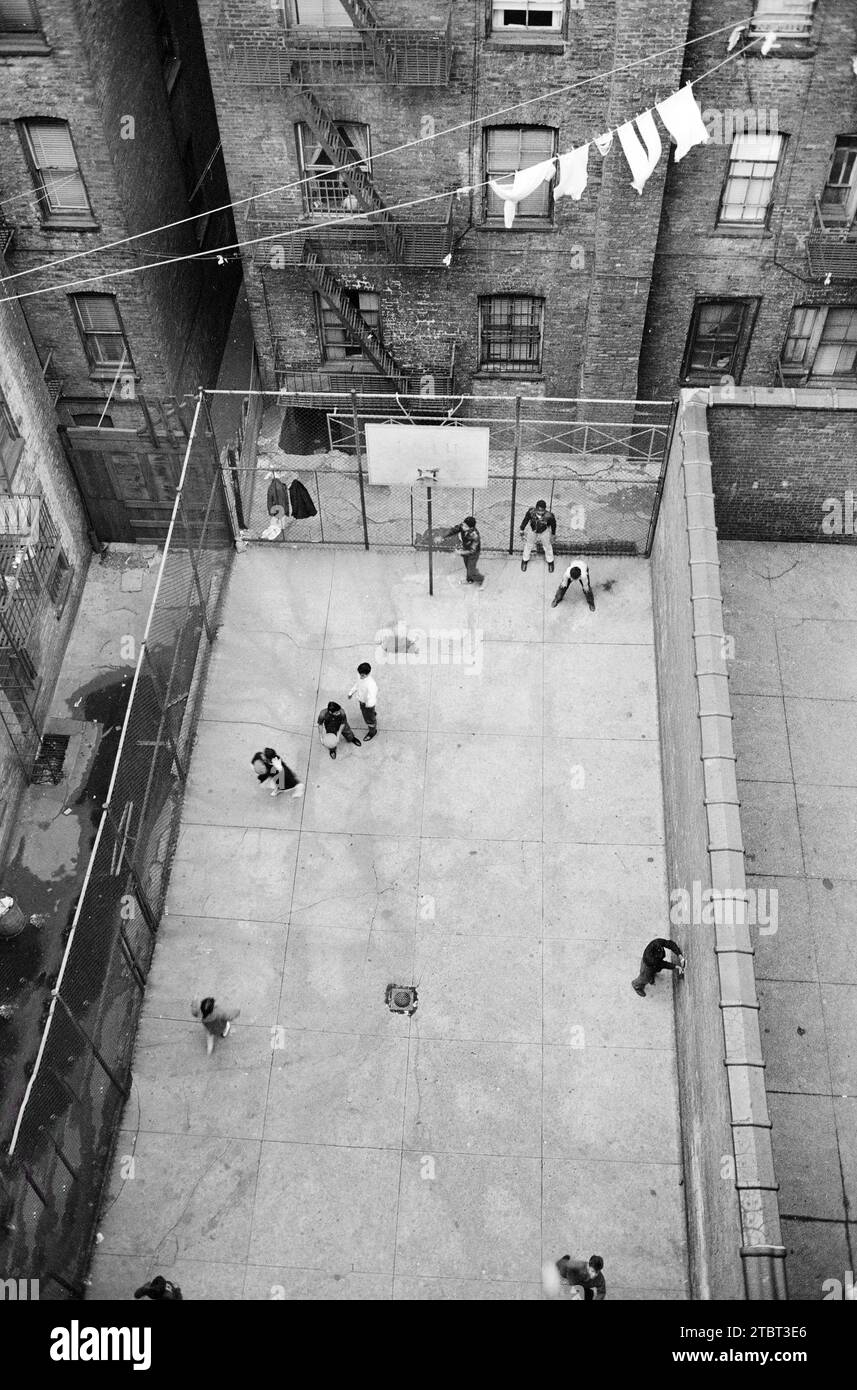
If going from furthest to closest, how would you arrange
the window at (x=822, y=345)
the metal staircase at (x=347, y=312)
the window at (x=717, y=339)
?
the window at (x=717, y=339)
the window at (x=822, y=345)
the metal staircase at (x=347, y=312)

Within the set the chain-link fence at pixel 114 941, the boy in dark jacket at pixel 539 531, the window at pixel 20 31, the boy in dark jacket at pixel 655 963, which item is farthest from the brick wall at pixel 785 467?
the window at pixel 20 31

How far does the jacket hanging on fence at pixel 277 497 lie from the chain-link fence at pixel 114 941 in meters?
1.07

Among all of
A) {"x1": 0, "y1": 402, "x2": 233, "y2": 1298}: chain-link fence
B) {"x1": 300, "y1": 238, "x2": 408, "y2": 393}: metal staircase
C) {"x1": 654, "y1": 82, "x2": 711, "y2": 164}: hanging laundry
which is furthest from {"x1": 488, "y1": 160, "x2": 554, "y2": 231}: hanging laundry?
{"x1": 0, "y1": 402, "x2": 233, "y2": 1298}: chain-link fence

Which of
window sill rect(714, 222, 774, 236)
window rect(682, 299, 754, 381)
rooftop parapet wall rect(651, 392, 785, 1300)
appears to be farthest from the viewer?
window rect(682, 299, 754, 381)

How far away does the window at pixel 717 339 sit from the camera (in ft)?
80.5

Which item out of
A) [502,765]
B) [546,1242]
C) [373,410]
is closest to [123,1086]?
[546,1242]

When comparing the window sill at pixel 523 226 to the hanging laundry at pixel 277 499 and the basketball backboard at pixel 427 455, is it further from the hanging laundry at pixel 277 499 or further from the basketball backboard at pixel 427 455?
the hanging laundry at pixel 277 499

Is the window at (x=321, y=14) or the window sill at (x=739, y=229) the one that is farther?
the window sill at (x=739, y=229)

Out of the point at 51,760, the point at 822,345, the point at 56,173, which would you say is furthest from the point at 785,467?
the point at 51,760

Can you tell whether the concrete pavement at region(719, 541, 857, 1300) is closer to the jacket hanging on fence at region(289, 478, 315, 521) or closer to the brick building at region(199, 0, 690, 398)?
the brick building at region(199, 0, 690, 398)

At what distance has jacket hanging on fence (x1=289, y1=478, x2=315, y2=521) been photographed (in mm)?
22625

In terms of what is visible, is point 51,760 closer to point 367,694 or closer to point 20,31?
point 367,694

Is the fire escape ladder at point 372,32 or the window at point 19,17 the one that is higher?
the fire escape ladder at point 372,32

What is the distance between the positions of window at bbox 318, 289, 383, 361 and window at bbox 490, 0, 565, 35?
5682 mm
